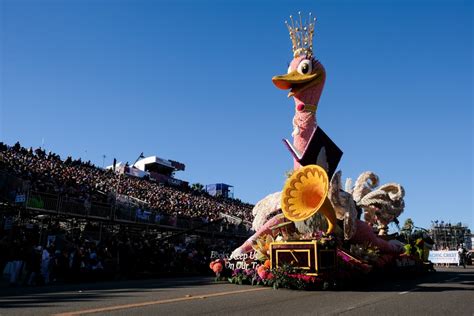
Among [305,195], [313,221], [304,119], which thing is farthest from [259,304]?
[304,119]

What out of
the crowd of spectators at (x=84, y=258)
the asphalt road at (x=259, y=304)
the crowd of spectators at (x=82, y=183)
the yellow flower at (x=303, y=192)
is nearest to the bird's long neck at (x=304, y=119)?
the yellow flower at (x=303, y=192)

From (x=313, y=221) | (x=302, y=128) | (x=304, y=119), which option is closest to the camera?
(x=313, y=221)

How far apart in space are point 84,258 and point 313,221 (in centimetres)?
912

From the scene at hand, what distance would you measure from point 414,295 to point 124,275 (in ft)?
40.4

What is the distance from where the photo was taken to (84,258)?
57.5 ft

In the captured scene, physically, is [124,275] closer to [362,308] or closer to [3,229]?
[3,229]

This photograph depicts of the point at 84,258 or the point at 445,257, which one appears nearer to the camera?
the point at 84,258

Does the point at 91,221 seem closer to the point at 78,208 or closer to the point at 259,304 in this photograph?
the point at 78,208

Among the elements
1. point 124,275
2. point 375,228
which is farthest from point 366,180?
point 124,275

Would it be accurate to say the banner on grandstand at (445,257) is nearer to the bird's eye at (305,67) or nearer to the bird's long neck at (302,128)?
the bird's long neck at (302,128)

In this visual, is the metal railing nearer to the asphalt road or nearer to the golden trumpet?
the asphalt road

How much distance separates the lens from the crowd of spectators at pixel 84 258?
51.9 ft

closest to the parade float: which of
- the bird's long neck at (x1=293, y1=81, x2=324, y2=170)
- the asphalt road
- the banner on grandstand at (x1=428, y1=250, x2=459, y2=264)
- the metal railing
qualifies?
the bird's long neck at (x1=293, y1=81, x2=324, y2=170)

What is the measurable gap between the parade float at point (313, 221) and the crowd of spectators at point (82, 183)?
10.1 meters
